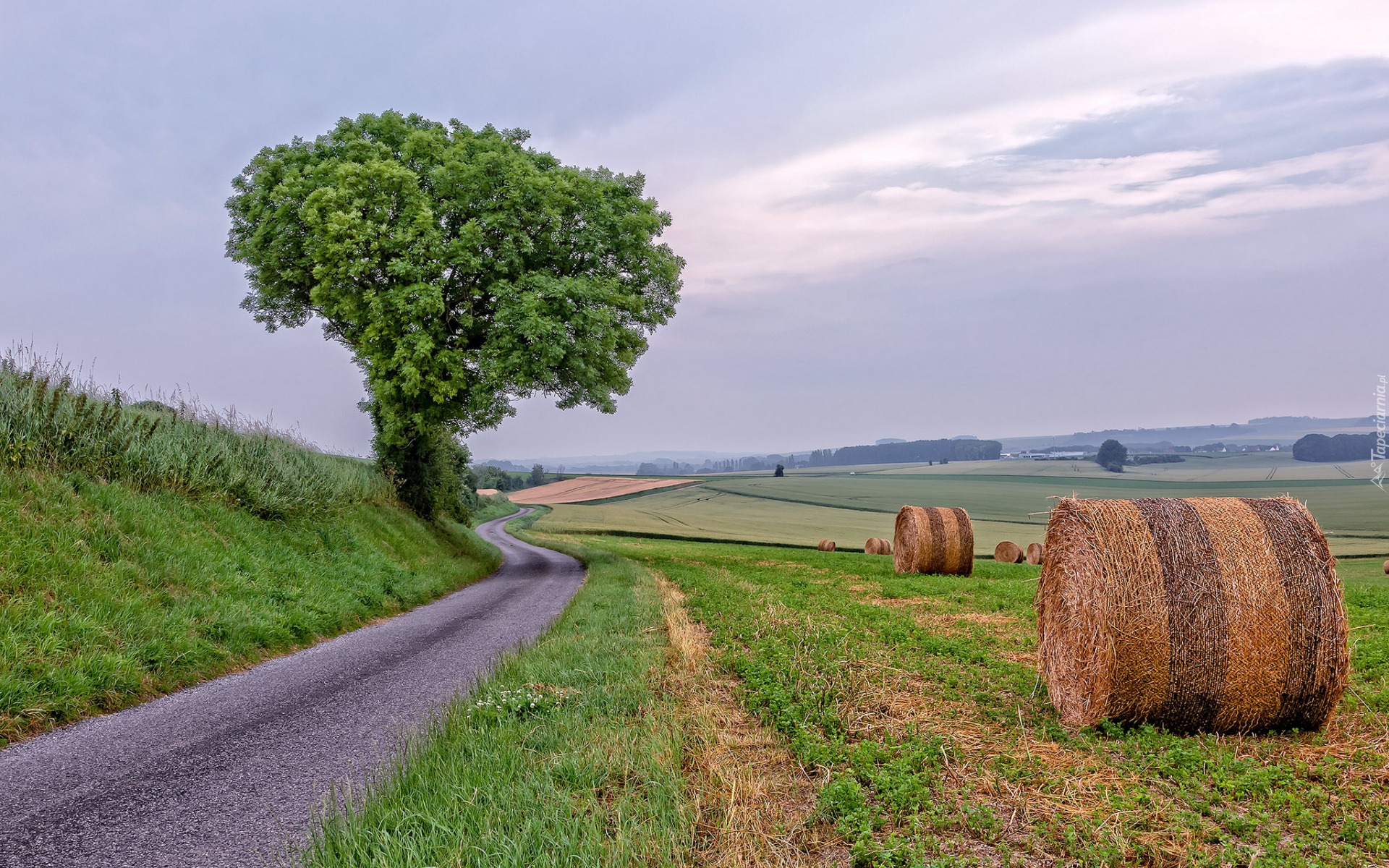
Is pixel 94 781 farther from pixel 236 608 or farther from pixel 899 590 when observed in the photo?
pixel 899 590

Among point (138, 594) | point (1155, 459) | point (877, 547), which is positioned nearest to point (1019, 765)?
point (138, 594)

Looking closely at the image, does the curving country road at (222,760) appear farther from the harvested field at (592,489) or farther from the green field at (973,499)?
the harvested field at (592,489)

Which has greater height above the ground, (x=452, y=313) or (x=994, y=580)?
(x=452, y=313)

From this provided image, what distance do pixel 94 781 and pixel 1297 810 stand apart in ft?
28.8

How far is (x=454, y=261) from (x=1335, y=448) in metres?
91.5

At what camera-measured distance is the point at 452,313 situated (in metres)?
22.3

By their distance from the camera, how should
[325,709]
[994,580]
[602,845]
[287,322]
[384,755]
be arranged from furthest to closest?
[287,322] → [994,580] → [325,709] → [384,755] → [602,845]

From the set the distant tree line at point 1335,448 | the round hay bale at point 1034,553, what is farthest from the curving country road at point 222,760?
the distant tree line at point 1335,448

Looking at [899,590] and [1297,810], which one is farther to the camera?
[899,590]

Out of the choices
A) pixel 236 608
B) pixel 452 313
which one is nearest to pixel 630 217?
pixel 452 313

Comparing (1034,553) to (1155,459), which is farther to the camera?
(1155,459)

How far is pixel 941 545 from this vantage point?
69.9 feet

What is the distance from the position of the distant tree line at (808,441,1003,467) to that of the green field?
23934 mm

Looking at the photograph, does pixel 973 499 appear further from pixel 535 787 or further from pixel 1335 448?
pixel 535 787
